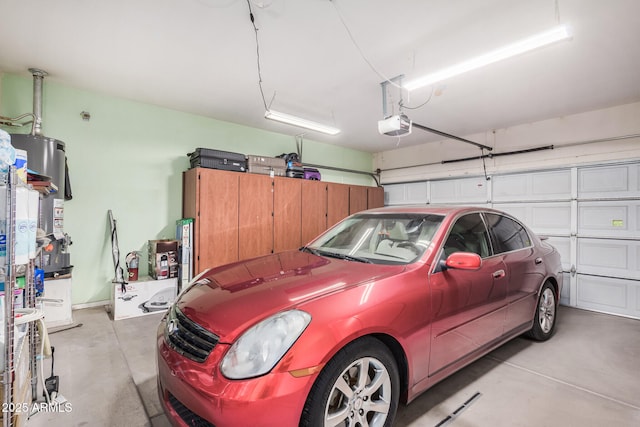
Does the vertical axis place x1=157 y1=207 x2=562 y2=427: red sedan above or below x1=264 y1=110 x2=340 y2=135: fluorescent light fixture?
below

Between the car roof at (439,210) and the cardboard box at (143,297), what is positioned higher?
the car roof at (439,210)

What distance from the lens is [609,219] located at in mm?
4258

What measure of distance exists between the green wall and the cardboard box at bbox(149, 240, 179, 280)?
0.42 meters

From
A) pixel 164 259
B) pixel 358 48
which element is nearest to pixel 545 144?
pixel 358 48

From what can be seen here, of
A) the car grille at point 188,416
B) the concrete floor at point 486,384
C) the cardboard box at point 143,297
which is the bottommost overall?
the concrete floor at point 486,384

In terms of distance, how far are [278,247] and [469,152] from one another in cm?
435

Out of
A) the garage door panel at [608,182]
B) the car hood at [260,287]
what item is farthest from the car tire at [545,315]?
the garage door panel at [608,182]

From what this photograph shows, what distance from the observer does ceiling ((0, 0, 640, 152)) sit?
2.33 metres

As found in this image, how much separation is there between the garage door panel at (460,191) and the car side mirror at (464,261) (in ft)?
14.8

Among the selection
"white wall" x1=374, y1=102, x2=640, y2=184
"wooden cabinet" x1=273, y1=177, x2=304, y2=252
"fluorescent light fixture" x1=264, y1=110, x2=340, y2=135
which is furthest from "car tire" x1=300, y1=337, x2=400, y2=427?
"white wall" x1=374, y1=102, x2=640, y2=184

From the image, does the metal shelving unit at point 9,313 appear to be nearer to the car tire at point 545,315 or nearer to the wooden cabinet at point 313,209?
the car tire at point 545,315

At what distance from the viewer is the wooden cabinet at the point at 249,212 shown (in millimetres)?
4234

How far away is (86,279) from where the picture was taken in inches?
154

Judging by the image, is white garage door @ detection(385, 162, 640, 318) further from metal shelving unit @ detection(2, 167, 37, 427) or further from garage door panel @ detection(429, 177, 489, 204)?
metal shelving unit @ detection(2, 167, 37, 427)
